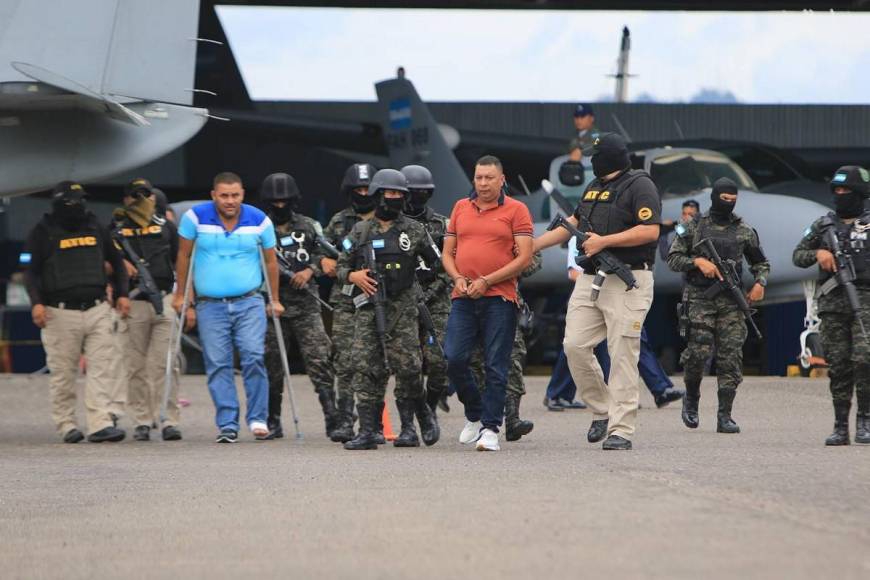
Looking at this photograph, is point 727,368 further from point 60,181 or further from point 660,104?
point 660,104

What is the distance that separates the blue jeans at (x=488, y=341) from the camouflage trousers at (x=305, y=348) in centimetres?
201

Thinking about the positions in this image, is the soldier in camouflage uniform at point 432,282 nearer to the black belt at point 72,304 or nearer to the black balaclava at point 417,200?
the black balaclava at point 417,200

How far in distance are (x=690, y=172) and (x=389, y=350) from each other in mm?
11758

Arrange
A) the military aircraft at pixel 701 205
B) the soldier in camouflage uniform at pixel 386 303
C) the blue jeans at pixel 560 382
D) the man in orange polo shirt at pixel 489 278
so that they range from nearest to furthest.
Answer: the man in orange polo shirt at pixel 489 278 < the soldier in camouflage uniform at pixel 386 303 < the blue jeans at pixel 560 382 < the military aircraft at pixel 701 205

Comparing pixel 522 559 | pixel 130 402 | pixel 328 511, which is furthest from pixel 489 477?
pixel 130 402

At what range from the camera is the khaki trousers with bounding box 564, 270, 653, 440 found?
10250 mm

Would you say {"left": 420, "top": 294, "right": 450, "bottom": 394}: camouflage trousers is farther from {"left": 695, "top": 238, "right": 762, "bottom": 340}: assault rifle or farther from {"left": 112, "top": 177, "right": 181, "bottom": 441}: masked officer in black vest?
{"left": 112, "top": 177, "right": 181, "bottom": 441}: masked officer in black vest

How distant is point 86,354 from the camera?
1278 cm

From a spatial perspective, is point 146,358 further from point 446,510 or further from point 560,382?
point 446,510

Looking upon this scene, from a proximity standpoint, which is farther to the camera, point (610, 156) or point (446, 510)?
point (610, 156)

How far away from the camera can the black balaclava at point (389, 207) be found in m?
10.9

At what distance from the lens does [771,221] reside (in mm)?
20922

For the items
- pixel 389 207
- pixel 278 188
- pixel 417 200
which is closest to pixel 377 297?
pixel 389 207

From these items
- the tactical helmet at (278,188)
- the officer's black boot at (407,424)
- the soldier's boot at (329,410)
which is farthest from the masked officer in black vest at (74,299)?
the officer's black boot at (407,424)
